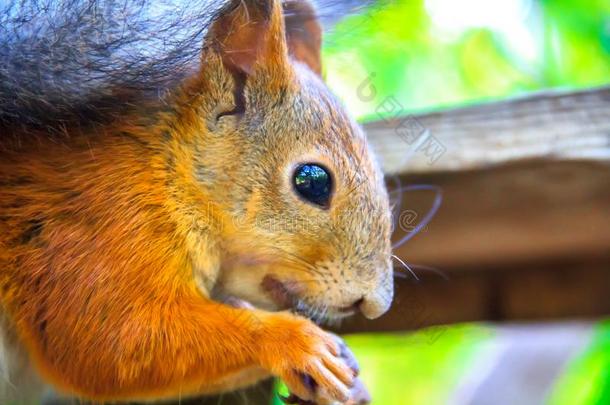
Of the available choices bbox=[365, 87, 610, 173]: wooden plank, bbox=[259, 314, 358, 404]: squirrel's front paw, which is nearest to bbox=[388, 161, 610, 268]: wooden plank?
bbox=[365, 87, 610, 173]: wooden plank

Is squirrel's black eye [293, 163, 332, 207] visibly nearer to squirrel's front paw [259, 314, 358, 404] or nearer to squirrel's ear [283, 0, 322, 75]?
squirrel's front paw [259, 314, 358, 404]

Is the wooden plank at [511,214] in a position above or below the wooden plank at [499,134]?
below

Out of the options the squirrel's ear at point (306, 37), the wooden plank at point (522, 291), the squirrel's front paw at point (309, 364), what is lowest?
the wooden plank at point (522, 291)

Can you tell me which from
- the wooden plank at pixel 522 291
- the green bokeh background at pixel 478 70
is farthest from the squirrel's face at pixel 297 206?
the green bokeh background at pixel 478 70

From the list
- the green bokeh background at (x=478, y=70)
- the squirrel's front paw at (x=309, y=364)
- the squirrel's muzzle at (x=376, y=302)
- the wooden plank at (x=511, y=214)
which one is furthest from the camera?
the green bokeh background at (x=478, y=70)

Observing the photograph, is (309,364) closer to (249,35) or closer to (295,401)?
(295,401)

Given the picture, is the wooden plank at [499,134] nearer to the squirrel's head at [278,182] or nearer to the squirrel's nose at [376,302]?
the squirrel's head at [278,182]

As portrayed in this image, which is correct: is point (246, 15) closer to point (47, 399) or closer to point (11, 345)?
point (11, 345)
